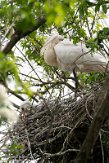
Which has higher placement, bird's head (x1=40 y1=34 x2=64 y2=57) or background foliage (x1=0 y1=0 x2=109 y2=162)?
bird's head (x1=40 y1=34 x2=64 y2=57)

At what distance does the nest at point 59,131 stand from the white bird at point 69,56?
99 centimetres

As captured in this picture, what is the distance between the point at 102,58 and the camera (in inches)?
186

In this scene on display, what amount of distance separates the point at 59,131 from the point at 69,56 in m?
1.60

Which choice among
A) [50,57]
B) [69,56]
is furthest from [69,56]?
[50,57]

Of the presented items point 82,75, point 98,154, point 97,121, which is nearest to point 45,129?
point 98,154

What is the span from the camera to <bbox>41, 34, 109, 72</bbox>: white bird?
463 centimetres

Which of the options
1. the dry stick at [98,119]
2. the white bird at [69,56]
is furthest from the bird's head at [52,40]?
the dry stick at [98,119]

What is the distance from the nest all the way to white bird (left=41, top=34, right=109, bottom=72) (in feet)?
3.25

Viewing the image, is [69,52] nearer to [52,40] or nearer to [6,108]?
[52,40]

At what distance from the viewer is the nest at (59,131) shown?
322 centimetres

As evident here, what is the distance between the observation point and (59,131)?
3.35m

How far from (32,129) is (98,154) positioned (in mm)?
658

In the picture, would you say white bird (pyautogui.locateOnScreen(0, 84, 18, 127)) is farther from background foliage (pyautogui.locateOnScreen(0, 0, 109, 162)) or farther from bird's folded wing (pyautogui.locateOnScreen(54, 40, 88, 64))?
bird's folded wing (pyautogui.locateOnScreen(54, 40, 88, 64))

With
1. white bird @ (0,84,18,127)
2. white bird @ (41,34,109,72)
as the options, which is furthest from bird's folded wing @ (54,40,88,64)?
white bird @ (0,84,18,127)
